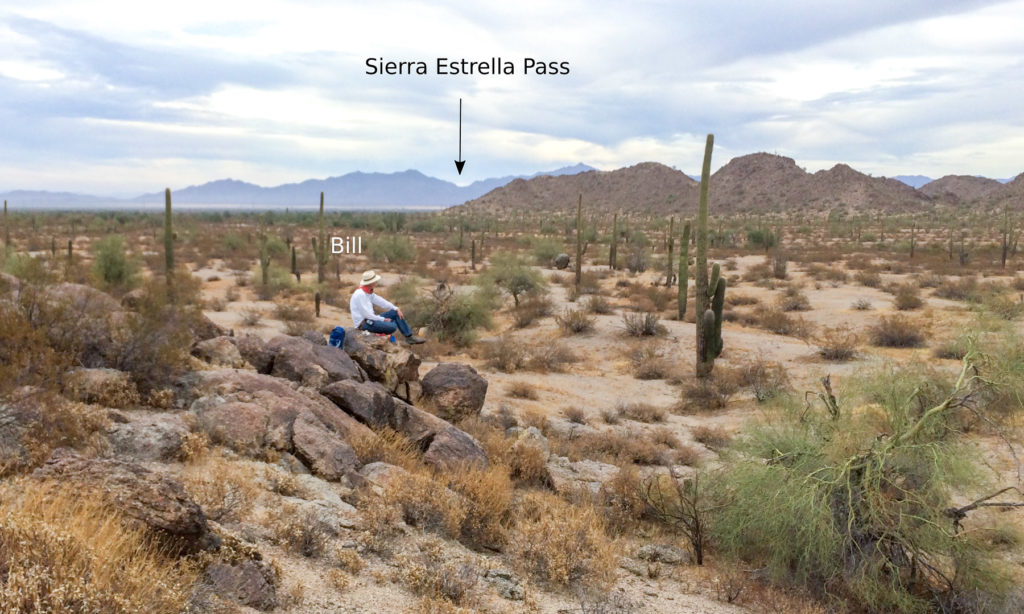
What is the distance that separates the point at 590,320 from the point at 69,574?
18152 mm

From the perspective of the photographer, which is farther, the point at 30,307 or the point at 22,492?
the point at 30,307

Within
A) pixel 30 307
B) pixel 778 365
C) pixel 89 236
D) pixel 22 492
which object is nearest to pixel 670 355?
pixel 778 365

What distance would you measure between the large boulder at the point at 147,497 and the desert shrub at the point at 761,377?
10.8 meters

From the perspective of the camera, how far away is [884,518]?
5.83m

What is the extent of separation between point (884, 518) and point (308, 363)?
22.8 feet

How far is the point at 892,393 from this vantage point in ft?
20.9

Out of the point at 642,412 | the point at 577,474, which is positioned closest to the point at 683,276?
the point at 642,412

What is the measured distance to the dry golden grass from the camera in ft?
9.96

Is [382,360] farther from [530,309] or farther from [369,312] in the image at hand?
[530,309]

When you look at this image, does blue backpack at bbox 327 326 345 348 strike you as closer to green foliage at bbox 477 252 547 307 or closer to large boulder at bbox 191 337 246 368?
large boulder at bbox 191 337 246 368

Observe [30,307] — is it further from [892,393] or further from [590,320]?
[590,320]

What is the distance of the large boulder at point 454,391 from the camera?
1080 centimetres

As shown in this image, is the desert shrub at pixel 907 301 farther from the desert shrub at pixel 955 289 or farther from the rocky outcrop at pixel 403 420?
the rocky outcrop at pixel 403 420

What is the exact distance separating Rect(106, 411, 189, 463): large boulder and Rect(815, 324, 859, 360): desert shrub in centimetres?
1433
